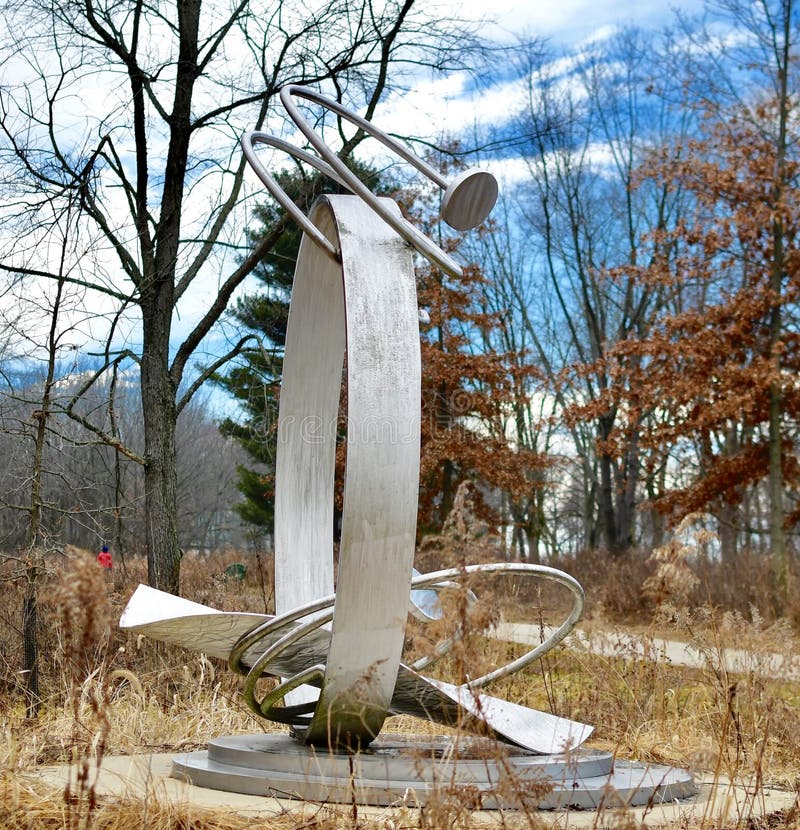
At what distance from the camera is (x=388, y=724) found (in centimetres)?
719

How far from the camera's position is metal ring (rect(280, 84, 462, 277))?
4574 millimetres

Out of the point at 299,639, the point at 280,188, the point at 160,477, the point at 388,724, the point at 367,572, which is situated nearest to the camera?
the point at 367,572

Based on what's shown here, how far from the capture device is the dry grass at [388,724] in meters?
2.92

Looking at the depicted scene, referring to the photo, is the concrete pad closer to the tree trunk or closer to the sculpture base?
the sculpture base

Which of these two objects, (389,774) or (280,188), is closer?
(389,774)

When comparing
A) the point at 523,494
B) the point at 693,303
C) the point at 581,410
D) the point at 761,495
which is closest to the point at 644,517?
the point at 761,495

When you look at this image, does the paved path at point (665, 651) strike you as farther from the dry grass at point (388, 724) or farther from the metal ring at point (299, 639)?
the metal ring at point (299, 639)

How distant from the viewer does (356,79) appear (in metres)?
10.1

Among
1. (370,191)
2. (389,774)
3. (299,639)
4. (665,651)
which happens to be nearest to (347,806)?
(389,774)

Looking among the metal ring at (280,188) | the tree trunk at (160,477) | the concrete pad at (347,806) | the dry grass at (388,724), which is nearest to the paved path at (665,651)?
the dry grass at (388,724)

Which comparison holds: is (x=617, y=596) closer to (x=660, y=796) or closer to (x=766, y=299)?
(x=766, y=299)

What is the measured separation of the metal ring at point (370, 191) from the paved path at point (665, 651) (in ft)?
5.72

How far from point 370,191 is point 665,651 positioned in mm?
5449

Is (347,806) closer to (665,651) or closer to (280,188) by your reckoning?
(280,188)
